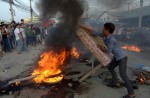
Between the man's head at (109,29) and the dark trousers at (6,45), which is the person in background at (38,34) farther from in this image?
the man's head at (109,29)

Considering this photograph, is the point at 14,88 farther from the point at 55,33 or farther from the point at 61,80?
the point at 55,33

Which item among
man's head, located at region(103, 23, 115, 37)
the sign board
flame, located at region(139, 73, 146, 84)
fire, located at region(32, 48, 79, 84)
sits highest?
man's head, located at region(103, 23, 115, 37)

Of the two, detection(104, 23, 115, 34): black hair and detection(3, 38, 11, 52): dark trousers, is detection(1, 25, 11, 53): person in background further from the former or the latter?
detection(104, 23, 115, 34): black hair

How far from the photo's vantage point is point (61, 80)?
22.2ft

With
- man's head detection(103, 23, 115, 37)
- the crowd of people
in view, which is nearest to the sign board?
man's head detection(103, 23, 115, 37)

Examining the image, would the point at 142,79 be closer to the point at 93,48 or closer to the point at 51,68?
the point at 93,48

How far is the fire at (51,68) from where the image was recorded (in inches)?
265

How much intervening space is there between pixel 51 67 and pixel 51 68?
0.05 meters

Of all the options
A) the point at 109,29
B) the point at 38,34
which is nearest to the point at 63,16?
the point at 109,29

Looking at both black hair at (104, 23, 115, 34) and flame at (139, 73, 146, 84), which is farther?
flame at (139, 73, 146, 84)

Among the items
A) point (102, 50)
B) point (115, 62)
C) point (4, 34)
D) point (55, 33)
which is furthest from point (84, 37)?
point (4, 34)

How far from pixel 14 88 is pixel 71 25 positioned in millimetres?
2943

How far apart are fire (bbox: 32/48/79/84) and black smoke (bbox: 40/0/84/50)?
1.12 ft

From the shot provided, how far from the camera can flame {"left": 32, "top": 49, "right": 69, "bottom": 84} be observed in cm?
673
